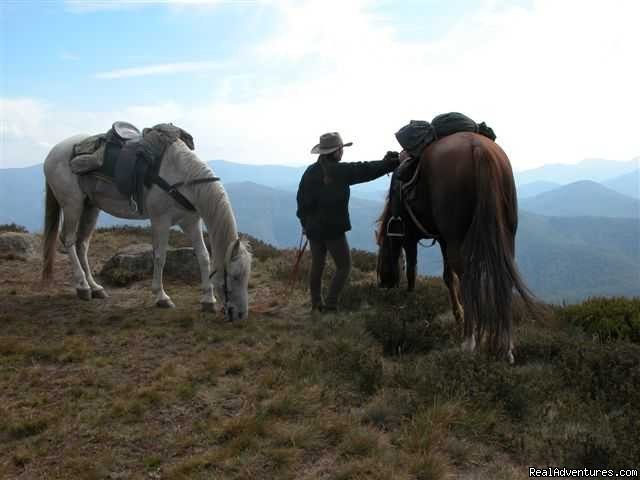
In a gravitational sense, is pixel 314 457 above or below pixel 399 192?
below

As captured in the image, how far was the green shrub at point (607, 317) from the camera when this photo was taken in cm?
617

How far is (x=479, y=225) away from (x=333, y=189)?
93.9 inches

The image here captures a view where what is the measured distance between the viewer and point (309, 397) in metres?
4.25

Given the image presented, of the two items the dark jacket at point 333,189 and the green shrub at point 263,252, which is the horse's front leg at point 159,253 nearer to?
the dark jacket at point 333,189

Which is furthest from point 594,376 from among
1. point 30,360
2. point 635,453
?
point 30,360

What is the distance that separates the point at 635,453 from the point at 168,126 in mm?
6754

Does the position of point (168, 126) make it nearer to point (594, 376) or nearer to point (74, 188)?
point (74, 188)

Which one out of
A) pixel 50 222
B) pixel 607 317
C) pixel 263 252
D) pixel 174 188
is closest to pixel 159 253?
pixel 174 188

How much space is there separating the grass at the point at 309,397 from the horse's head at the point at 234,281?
0.21 m

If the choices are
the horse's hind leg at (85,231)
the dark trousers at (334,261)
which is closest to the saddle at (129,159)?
the horse's hind leg at (85,231)

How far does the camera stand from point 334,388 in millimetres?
4457

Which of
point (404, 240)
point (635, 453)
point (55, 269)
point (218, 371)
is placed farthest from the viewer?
point (55, 269)

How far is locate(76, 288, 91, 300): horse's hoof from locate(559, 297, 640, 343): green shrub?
7090 mm

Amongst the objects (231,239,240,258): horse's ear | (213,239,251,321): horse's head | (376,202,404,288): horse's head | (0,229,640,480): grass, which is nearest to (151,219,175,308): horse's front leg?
(0,229,640,480): grass
